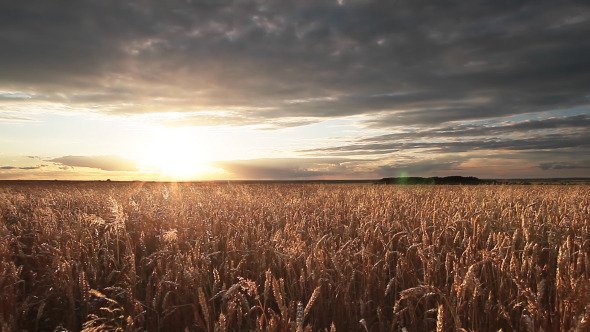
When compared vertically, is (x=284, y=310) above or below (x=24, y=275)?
above

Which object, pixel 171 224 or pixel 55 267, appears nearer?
pixel 55 267

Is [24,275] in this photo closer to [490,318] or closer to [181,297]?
[181,297]

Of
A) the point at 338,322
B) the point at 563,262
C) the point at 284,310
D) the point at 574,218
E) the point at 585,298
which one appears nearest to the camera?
the point at 284,310

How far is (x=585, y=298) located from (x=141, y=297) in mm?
3964

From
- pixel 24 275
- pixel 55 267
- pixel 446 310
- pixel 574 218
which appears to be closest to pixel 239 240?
pixel 55 267

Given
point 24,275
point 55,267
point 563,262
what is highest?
point 563,262

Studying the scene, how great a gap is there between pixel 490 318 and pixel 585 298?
27.3 inches

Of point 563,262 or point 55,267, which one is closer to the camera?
point 563,262

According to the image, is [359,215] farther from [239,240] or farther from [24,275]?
[24,275]

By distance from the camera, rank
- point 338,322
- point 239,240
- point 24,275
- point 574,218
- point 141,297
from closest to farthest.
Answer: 1. point 338,322
2. point 141,297
3. point 24,275
4. point 239,240
5. point 574,218

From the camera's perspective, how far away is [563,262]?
2.98 meters

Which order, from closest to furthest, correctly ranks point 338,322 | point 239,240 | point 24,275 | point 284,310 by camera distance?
1. point 284,310
2. point 338,322
3. point 24,275
4. point 239,240

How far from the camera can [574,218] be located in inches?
266

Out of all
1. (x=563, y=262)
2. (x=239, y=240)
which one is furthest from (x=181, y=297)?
(x=563, y=262)
